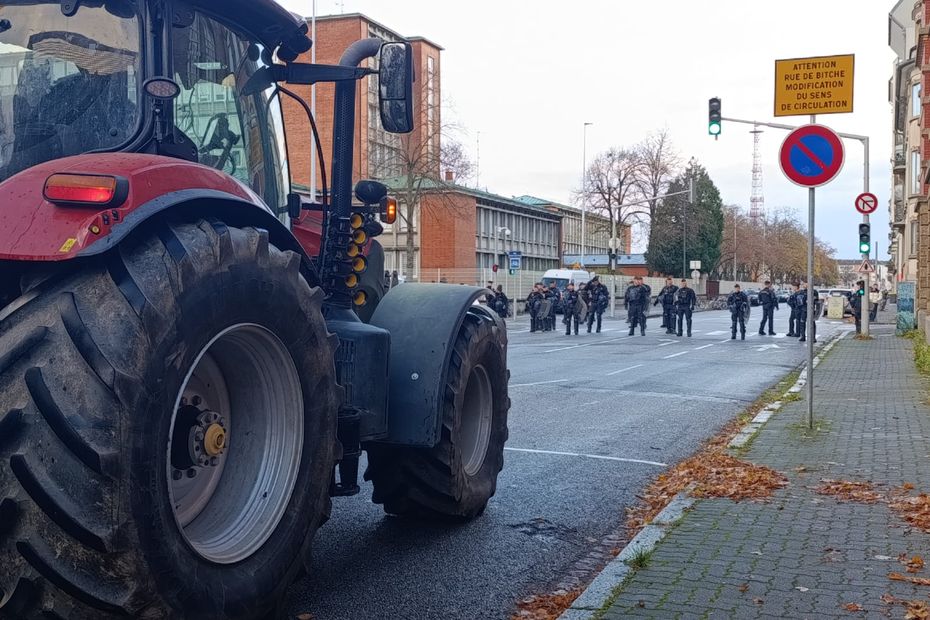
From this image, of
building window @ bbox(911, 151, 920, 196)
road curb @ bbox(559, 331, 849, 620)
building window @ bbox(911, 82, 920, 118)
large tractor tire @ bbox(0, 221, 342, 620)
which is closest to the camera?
large tractor tire @ bbox(0, 221, 342, 620)

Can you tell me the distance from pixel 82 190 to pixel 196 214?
0.51 m

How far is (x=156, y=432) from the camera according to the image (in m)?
2.96

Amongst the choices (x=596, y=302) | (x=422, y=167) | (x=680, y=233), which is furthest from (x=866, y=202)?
(x=680, y=233)

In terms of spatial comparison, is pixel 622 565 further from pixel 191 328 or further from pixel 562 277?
pixel 562 277

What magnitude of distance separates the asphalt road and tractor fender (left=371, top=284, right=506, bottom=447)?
72 cm

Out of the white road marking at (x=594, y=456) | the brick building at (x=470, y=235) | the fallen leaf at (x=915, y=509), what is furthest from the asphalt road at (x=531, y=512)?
the brick building at (x=470, y=235)

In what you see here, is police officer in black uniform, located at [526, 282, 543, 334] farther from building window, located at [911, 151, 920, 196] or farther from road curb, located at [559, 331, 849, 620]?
road curb, located at [559, 331, 849, 620]

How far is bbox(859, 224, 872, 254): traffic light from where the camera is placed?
32.6 m

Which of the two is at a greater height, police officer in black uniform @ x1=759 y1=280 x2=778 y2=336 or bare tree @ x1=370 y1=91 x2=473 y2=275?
bare tree @ x1=370 y1=91 x2=473 y2=275

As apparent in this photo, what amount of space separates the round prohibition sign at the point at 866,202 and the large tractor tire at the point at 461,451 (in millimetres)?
27215

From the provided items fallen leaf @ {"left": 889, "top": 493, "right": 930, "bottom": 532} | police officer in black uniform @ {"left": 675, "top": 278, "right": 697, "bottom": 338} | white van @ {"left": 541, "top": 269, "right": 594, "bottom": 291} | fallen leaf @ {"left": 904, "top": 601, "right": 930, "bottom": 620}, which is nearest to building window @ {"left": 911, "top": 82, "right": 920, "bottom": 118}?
white van @ {"left": 541, "top": 269, "right": 594, "bottom": 291}

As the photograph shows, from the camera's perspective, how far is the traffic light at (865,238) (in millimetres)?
32562

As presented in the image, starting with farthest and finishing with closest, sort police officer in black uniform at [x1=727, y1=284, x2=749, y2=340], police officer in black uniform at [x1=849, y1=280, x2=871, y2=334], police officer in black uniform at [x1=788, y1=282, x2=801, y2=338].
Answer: police officer in black uniform at [x1=849, y1=280, x2=871, y2=334] < police officer in black uniform at [x1=788, y1=282, x2=801, y2=338] < police officer in black uniform at [x1=727, y1=284, x2=749, y2=340]

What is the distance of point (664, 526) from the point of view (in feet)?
19.8
